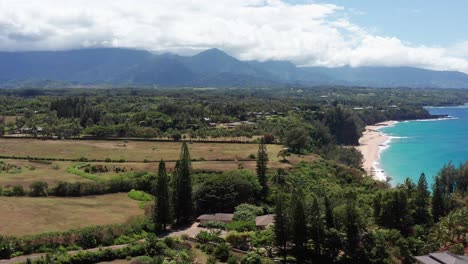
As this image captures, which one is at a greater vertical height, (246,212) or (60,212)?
(246,212)

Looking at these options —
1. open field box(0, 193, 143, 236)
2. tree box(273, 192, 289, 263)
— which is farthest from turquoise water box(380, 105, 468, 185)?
open field box(0, 193, 143, 236)

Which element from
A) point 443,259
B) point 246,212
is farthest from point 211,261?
point 443,259

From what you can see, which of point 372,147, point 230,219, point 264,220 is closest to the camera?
point 264,220

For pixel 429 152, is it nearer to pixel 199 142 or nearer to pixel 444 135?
pixel 444 135

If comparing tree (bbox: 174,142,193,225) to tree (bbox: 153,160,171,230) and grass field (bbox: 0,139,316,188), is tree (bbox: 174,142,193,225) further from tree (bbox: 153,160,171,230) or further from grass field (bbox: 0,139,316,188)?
grass field (bbox: 0,139,316,188)

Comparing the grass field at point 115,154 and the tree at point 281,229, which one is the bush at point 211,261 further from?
the grass field at point 115,154

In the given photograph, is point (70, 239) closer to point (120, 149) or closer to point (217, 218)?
point (217, 218)

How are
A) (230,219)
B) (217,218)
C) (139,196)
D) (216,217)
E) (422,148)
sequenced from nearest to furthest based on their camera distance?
(230,219) < (217,218) < (216,217) < (139,196) < (422,148)
